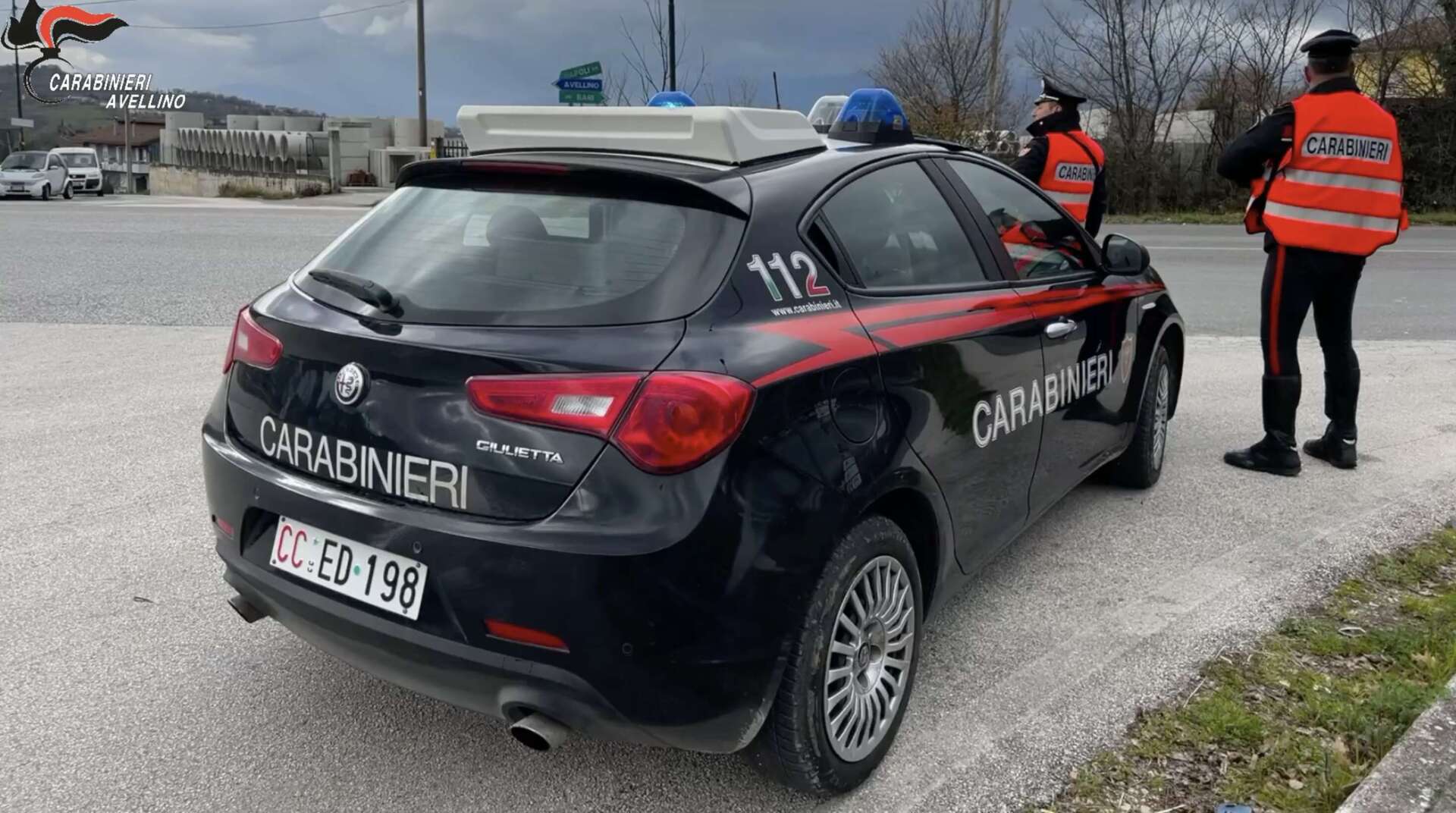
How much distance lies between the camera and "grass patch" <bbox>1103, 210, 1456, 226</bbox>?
22500 mm

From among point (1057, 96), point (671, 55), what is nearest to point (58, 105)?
point (671, 55)

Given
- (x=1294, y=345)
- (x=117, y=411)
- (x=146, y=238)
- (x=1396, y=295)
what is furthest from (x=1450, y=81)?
(x=117, y=411)

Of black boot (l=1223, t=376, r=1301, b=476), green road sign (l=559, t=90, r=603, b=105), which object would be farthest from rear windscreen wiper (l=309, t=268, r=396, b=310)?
green road sign (l=559, t=90, r=603, b=105)

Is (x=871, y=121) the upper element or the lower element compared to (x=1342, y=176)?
upper

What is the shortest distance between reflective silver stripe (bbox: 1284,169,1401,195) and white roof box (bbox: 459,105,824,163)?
2.93 m

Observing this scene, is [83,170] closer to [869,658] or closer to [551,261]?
[551,261]

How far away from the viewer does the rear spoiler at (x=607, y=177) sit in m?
2.62

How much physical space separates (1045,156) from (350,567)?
5.02m

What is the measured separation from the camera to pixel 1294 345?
544cm

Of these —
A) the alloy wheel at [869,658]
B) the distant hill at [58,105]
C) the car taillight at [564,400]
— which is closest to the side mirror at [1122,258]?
the alloy wheel at [869,658]

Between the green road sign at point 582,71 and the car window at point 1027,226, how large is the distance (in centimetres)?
1575

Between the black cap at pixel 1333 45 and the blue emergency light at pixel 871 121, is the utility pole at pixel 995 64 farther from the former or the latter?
the blue emergency light at pixel 871 121

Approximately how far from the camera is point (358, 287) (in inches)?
106

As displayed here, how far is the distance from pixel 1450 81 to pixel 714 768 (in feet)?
90.3
